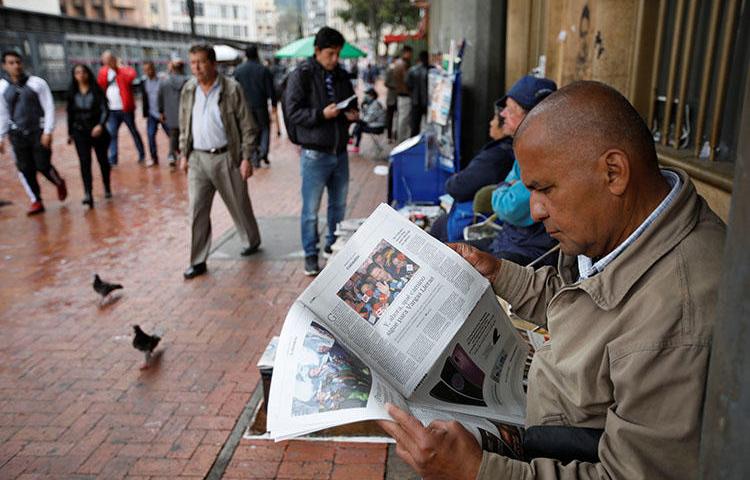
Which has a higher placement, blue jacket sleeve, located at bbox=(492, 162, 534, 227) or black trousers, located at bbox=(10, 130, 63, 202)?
blue jacket sleeve, located at bbox=(492, 162, 534, 227)

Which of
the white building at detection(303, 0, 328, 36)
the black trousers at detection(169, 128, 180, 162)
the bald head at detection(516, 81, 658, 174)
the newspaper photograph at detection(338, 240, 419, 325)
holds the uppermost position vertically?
the white building at detection(303, 0, 328, 36)

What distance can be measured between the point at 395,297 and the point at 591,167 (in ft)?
2.39

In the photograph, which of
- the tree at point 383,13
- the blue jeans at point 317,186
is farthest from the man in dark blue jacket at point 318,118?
the tree at point 383,13

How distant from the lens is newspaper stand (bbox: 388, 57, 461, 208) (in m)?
6.16

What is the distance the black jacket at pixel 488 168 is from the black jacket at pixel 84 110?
599cm

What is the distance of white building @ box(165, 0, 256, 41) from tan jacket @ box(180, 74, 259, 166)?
92.5m

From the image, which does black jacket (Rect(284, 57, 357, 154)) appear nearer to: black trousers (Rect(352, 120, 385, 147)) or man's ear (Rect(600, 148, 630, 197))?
man's ear (Rect(600, 148, 630, 197))

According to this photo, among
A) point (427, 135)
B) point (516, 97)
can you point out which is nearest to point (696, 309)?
point (516, 97)

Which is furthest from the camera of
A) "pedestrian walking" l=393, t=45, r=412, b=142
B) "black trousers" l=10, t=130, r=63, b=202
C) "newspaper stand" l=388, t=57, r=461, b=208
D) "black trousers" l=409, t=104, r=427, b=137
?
"pedestrian walking" l=393, t=45, r=412, b=142

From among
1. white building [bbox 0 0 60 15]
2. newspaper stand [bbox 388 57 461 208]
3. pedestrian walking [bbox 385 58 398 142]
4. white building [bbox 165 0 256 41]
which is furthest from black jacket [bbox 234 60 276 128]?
white building [bbox 165 0 256 41]

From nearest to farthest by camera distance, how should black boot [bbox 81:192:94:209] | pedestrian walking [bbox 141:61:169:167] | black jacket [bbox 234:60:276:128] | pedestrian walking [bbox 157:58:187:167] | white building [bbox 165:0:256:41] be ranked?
black boot [bbox 81:192:94:209] < pedestrian walking [bbox 157:58:187:167] < black jacket [bbox 234:60:276:128] < pedestrian walking [bbox 141:61:169:167] < white building [bbox 165:0:256:41]

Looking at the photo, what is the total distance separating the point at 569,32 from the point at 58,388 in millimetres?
4358

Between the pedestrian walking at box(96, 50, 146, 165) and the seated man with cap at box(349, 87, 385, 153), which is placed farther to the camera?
the seated man with cap at box(349, 87, 385, 153)

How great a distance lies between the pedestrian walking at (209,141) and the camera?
538 centimetres
